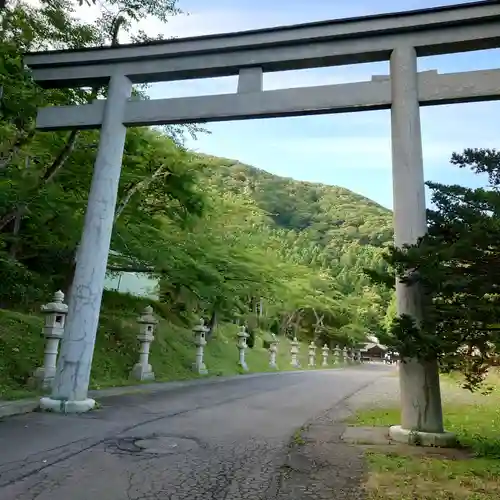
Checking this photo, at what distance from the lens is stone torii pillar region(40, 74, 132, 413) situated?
21.2 ft

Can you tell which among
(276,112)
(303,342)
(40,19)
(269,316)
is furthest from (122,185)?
(303,342)

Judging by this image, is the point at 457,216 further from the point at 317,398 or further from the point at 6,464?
the point at 317,398

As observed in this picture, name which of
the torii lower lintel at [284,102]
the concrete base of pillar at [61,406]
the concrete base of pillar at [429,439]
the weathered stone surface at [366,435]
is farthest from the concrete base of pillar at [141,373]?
the concrete base of pillar at [429,439]

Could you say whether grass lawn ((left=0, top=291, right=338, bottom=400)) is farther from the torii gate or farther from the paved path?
the torii gate

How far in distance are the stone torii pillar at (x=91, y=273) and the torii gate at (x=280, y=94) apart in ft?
0.05

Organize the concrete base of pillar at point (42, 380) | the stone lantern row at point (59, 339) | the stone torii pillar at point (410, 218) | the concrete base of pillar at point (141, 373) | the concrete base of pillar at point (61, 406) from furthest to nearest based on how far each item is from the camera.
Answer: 1. the concrete base of pillar at point (141, 373)
2. the stone lantern row at point (59, 339)
3. the concrete base of pillar at point (42, 380)
4. the concrete base of pillar at point (61, 406)
5. the stone torii pillar at point (410, 218)

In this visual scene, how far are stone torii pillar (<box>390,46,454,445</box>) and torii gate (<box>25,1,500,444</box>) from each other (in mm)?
12

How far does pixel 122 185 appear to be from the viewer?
11062 millimetres

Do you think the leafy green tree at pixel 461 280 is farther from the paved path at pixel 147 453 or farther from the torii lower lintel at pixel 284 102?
the paved path at pixel 147 453

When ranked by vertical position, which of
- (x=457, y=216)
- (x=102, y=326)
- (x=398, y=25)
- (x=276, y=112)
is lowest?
(x=102, y=326)

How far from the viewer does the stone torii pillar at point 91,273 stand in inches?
254

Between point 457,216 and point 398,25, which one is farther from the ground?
point 398,25

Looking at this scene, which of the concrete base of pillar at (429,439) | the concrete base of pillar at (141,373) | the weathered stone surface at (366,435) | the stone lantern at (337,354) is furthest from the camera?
the stone lantern at (337,354)

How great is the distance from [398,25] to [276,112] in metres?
1.80
